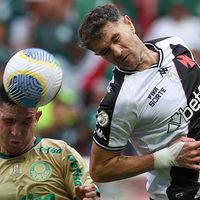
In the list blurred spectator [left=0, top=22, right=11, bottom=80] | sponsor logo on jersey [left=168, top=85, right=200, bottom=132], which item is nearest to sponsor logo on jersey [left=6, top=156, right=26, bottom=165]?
sponsor logo on jersey [left=168, top=85, right=200, bottom=132]

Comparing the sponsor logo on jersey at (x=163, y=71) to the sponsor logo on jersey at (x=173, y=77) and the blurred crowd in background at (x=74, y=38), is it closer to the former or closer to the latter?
the sponsor logo on jersey at (x=173, y=77)

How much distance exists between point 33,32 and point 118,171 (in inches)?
151

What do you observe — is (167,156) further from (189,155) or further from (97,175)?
(97,175)

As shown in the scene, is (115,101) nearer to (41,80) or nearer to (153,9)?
(41,80)

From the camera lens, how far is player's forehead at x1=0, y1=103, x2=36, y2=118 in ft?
10.9

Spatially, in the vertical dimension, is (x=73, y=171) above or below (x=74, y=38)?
above

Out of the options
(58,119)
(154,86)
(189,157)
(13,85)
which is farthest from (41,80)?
(58,119)

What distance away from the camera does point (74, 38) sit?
6617 millimetres

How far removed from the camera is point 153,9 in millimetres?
6527

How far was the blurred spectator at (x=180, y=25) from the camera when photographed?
642 centimetres

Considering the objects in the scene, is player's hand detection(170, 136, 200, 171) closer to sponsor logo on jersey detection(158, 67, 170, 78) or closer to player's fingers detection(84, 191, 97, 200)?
sponsor logo on jersey detection(158, 67, 170, 78)

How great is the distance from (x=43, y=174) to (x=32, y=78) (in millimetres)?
847

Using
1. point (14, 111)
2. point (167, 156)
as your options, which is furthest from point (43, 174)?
point (167, 156)

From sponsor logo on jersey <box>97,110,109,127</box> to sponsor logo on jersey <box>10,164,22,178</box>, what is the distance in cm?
75
